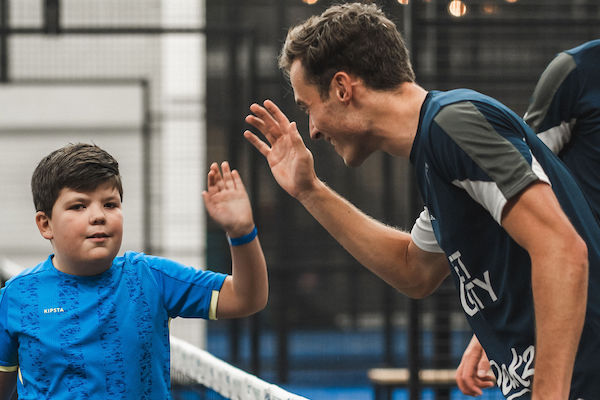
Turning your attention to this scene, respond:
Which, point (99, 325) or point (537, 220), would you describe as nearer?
point (537, 220)

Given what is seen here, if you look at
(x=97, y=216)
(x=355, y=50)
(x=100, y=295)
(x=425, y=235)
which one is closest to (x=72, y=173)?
(x=97, y=216)

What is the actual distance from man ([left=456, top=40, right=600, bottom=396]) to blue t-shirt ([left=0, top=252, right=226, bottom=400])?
940 millimetres

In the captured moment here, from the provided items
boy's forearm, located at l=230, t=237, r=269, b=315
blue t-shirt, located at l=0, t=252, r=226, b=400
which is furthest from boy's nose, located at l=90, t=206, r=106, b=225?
boy's forearm, located at l=230, t=237, r=269, b=315

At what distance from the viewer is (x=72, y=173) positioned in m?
2.32

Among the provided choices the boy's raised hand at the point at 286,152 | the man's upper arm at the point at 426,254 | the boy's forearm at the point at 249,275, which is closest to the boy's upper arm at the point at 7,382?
the boy's forearm at the point at 249,275

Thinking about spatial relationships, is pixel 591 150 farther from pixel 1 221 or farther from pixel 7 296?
pixel 1 221

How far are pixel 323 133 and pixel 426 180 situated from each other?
1.19 feet

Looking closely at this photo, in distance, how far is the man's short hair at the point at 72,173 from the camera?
2.33m

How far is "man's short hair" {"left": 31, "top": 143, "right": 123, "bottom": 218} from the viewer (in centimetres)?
233

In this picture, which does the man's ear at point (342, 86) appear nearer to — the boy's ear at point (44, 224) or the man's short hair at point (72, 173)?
the man's short hair at point (72, 173)

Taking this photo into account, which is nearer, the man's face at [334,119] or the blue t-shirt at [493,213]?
the blue t-shirt at [493,213]

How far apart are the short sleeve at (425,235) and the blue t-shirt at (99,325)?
54cm

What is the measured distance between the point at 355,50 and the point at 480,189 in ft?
1.64

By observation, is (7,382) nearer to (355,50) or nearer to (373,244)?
(373,244)
